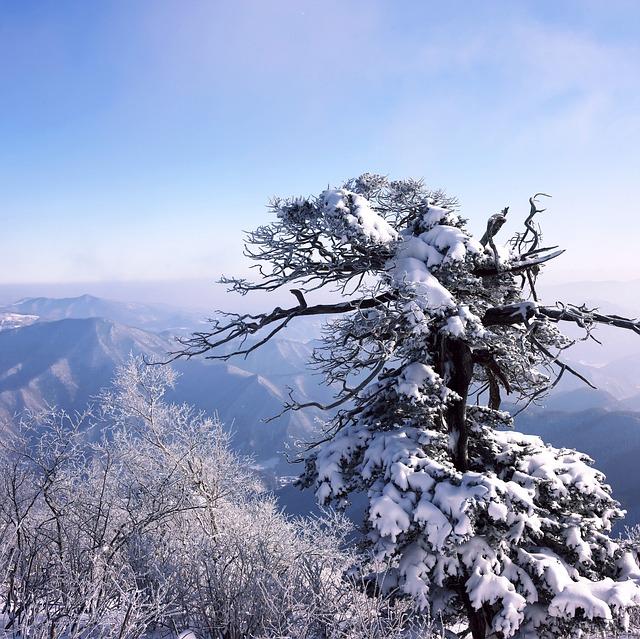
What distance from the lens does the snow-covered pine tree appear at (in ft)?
19.9

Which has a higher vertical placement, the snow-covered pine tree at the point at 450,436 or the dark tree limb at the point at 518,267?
the dark tree limb at the point at 518,267

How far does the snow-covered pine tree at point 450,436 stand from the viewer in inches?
239

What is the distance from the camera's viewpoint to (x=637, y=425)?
178m

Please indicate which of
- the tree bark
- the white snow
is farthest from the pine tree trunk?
the white snow

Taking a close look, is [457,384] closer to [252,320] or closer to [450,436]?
[450,436]

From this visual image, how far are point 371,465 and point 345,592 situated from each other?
79.3 inches

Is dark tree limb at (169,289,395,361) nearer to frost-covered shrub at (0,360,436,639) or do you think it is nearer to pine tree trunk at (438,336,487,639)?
pine tree trunk at (438,336,487,639)

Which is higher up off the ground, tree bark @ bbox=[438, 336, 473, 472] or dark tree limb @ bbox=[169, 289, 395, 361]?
dark tree limb @ bbox=[169, 289, 395, 361]

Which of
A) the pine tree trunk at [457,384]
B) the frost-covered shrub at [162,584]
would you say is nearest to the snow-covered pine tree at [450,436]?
the pine tree trunk at [457,384]

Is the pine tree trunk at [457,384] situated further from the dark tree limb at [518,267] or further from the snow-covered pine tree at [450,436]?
the dark tree limb at [518,267]

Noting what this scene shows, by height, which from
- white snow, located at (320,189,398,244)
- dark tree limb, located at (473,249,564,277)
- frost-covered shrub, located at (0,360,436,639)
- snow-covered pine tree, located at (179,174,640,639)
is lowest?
frost-covered shrub, located at (0,360,436,639)

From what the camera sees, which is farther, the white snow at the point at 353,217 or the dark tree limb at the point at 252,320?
the dark tree limb at the point at 252,320

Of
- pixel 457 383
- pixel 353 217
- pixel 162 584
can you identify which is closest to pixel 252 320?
pixel 353 217

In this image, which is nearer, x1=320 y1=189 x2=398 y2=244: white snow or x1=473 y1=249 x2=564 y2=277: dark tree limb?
x1=320 y1=189 x2=398 y2=244: white snow
